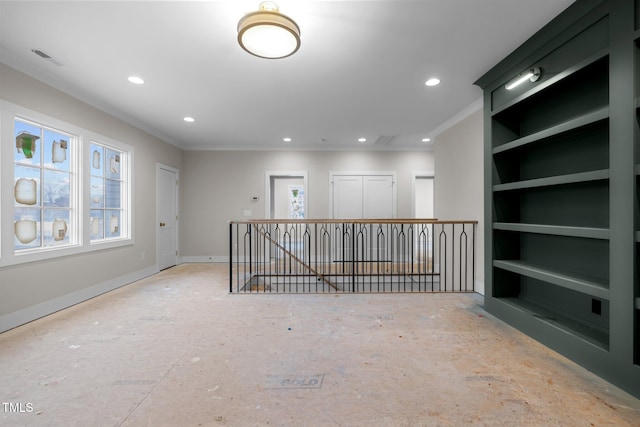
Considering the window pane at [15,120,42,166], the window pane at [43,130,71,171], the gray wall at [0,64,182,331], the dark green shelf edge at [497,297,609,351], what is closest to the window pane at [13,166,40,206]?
the window pane at [15,120,42,166]

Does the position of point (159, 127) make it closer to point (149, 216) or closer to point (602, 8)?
point (149, 216)

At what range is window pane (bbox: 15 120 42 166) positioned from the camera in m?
2.73

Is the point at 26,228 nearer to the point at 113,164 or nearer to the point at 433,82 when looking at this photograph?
the point at 113,164

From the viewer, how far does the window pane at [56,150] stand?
3.04 metres

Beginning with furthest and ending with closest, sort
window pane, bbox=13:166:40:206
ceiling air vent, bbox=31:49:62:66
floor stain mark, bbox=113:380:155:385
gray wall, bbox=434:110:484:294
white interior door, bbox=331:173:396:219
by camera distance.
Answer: white interior door, bbox=331:173:396:219 < gray wall, bbox=434:110:484:294 < window pane, bbox=13:166:40:206 < ceiling air vent, bbox=31:49:62:66 < floor stain mark, bbox=113:380:155:385

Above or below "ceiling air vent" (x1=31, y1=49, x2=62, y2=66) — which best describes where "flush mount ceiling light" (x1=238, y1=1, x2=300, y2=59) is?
below

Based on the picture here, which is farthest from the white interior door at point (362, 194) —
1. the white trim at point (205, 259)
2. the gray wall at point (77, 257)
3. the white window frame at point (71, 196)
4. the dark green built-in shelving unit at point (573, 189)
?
the white window frame at point (71, 196)

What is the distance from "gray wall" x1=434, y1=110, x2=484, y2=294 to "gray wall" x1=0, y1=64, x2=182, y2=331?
516 cm

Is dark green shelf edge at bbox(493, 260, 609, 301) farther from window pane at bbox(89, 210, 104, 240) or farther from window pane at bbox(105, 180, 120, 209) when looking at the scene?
window pane at bbox(105, 180, 120, 209)

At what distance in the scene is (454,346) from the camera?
225 cm

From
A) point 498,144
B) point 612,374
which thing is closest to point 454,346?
point 612,374

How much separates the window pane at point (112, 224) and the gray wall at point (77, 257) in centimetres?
24

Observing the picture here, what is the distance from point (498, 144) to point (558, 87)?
66 cm

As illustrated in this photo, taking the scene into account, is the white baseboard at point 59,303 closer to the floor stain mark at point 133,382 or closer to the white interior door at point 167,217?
the white interior door at point 167,217
